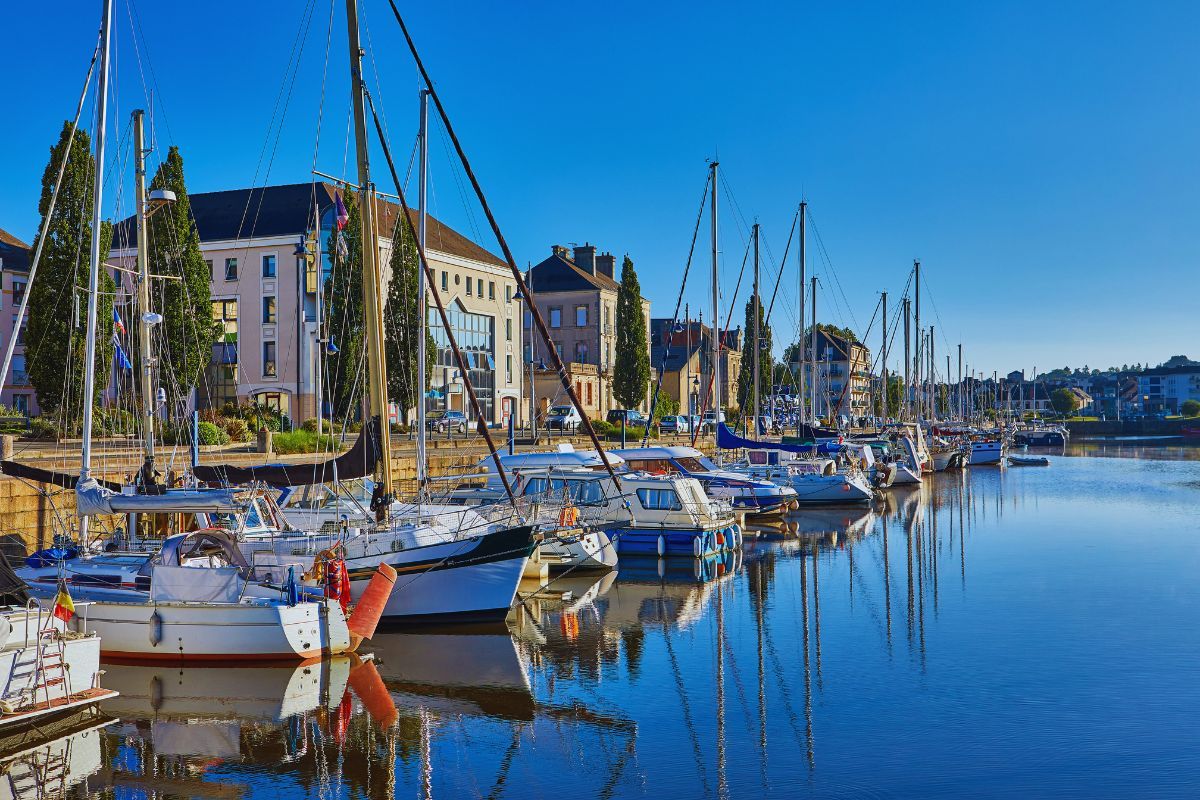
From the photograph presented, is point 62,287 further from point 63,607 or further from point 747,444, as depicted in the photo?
point 747,444

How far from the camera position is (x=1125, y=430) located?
586ft

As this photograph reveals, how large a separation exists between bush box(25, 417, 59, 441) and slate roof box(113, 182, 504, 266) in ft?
78.3

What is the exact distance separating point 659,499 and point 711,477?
23.7ft

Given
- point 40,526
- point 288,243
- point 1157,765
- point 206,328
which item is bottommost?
point 1157,765

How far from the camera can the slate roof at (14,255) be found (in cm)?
6588

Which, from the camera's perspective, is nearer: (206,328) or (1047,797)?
(1047,797)

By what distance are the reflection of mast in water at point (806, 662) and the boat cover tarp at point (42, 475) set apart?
50.9 feet

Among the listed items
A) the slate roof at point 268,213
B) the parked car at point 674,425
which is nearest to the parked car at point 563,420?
the parked car at point 674,425

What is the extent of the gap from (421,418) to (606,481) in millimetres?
7591

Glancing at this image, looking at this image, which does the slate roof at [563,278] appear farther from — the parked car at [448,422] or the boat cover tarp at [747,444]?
the boat cover tarp at [747,444]

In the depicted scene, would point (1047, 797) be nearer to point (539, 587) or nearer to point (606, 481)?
point (539, 587)

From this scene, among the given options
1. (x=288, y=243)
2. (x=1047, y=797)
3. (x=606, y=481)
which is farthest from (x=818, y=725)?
(x=288, y=243)

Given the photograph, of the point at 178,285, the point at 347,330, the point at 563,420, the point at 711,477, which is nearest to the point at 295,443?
the point at 178,285

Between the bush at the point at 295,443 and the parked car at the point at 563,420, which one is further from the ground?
the parked car at the point at 563,420
